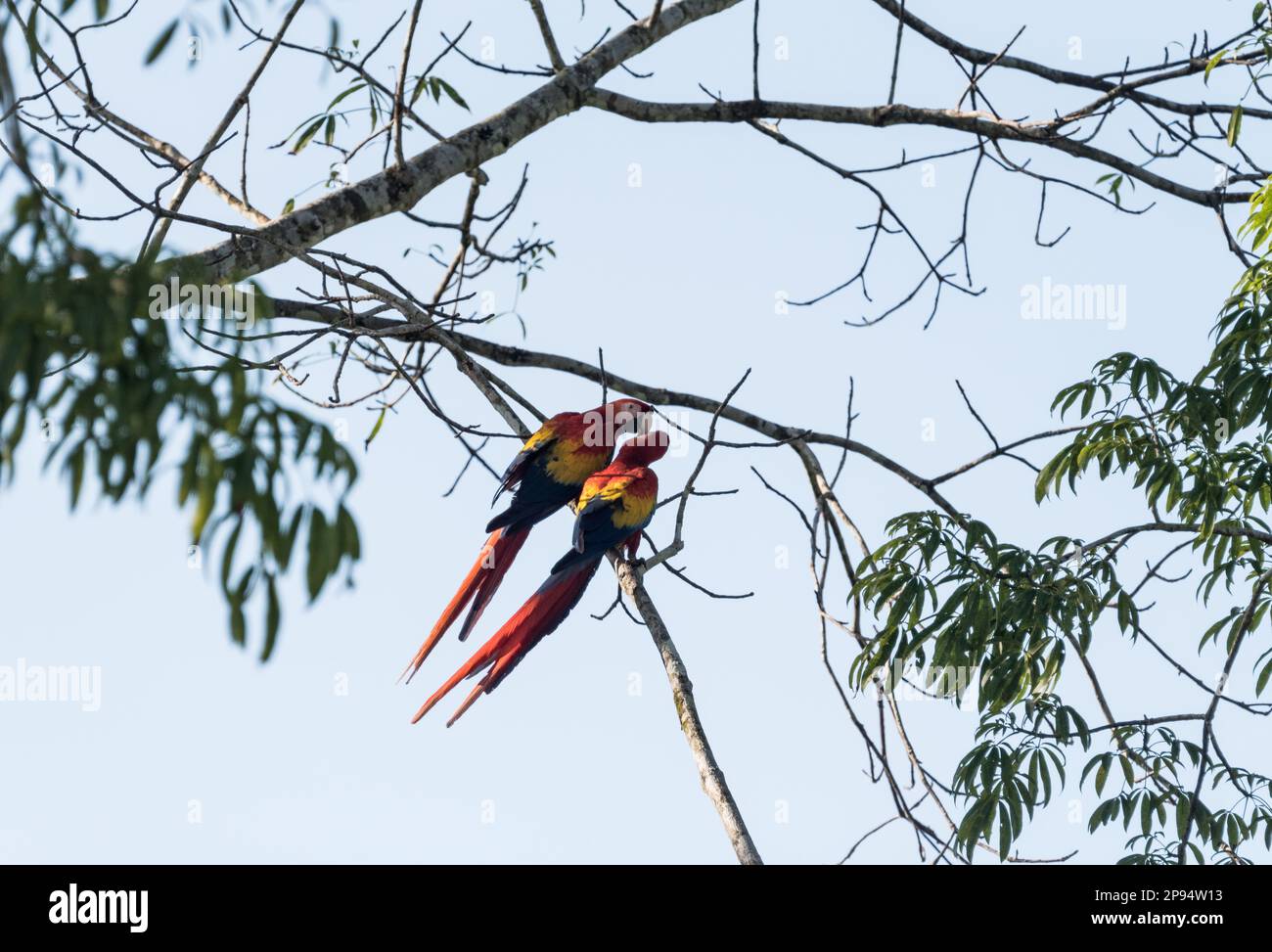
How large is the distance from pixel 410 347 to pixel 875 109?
5.39 ft

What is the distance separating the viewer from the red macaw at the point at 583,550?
12.3ft

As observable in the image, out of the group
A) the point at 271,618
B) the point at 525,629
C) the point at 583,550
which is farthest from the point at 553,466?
the point at 271,618

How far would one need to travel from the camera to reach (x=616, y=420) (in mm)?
4742

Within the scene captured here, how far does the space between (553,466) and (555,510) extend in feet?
0.51

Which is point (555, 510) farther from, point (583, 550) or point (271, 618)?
point (271, 618)

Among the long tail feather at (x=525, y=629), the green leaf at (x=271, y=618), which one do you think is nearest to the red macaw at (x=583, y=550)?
the long tail feather at (x=525, y=629)

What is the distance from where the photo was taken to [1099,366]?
3.72 meters

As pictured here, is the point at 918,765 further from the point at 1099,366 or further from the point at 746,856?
the point at 1099,366

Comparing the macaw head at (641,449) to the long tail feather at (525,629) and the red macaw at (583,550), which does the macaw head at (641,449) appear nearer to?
the red macaw at (583,550)

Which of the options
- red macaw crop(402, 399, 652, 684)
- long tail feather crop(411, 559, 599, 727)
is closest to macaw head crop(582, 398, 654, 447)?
red macaw crop(402, 399, 652, 684)

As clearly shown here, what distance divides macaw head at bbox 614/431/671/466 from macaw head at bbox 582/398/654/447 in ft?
0.12
